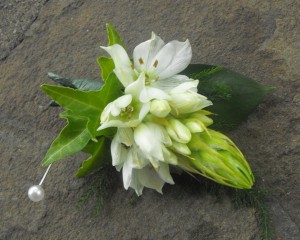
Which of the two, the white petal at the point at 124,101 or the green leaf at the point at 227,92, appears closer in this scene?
the white petal at the point at 124,101

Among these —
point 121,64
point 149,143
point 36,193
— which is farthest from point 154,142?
point 36,193

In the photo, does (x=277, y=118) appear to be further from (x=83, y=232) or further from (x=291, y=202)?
(x=83, y=232)

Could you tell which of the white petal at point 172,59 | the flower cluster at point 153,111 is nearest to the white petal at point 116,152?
the flower cluster at point 153,111

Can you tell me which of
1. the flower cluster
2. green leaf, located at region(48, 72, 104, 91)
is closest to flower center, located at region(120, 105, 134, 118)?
the flower cluster

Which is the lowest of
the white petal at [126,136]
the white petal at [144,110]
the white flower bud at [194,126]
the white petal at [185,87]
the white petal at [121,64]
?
the white flower bud at [194,126]

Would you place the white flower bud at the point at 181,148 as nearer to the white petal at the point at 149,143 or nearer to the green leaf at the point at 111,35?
the white petal at the point at 149,143

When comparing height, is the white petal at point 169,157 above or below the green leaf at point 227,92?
above

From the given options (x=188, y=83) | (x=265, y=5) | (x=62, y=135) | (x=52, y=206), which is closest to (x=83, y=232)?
(x=52, y=206)
